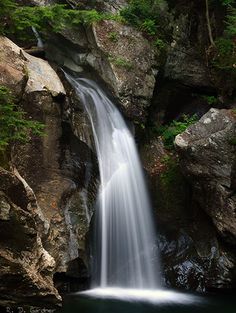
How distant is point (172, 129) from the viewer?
39.4 ft

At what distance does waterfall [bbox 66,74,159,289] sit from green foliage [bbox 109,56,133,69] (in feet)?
3.11

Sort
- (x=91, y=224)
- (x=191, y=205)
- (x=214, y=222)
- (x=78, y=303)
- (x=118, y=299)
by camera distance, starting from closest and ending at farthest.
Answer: (x=78, y=303) < (x=118, y=299) < (x=91, y=224) < (x=214, y=222) < (x=191, y=205)

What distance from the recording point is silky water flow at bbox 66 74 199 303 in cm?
966

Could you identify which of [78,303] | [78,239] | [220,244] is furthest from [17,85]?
[220,244]

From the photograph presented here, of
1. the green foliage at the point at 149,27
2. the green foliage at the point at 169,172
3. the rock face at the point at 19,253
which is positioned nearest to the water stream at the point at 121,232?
the green foliage at the point at 169,172

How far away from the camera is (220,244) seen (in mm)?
10391

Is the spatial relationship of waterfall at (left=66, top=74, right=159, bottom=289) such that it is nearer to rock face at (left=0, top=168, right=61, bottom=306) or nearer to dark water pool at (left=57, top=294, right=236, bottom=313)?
dark water pool at (left=57, top=294, right=236, bottom=313)

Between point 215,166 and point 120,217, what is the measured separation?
259 cm

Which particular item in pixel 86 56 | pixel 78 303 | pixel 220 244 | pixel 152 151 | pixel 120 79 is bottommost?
pixel 78 303

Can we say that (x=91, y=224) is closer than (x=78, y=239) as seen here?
No

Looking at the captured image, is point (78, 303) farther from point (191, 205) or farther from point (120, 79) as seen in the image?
point (120, 79)

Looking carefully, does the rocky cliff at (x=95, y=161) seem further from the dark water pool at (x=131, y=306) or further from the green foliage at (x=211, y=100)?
the dark water pool at (x=131, y=306)

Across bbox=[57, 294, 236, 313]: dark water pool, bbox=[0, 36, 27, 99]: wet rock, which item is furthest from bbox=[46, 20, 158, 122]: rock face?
bbox=[57, 294, 236, 313]: dark water pool

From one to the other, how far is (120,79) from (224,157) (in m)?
3.59
